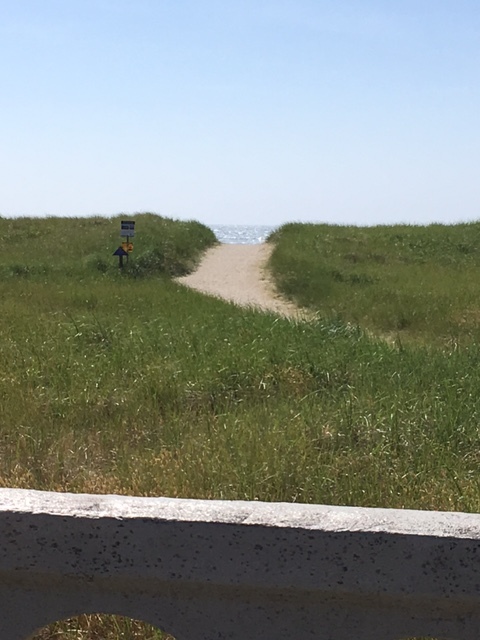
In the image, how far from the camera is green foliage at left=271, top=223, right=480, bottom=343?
12234 mm

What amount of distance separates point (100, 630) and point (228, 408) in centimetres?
307

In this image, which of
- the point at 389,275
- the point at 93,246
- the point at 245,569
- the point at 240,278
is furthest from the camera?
the point at 93,246

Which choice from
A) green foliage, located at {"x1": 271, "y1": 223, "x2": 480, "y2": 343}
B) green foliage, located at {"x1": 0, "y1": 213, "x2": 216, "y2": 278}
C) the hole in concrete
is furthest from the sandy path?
the hole in concrete

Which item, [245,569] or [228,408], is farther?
[228,408]

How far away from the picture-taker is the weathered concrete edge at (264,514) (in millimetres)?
1727

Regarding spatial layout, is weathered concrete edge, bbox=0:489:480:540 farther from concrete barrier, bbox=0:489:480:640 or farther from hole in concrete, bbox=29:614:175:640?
hole in concrete, bbox=29:614:175:640

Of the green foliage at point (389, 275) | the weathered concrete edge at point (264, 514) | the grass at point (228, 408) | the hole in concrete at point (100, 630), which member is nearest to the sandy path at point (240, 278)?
the green foliage at point (389, 275)

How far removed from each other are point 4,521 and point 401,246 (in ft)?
67.9

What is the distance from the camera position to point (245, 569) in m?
1.73

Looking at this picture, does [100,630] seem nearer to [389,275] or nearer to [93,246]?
[389,275]

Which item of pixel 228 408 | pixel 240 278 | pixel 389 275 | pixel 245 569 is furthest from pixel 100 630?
pixel 240 278

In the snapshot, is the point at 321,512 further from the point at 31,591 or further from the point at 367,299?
the point at 367,299

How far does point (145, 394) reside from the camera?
6.01 m

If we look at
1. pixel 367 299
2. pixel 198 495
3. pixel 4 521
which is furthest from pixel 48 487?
pixel 367 299
